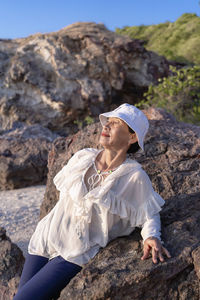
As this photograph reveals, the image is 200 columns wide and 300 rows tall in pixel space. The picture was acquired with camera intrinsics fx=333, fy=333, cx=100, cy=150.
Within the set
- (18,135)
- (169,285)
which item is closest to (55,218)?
(169,285)

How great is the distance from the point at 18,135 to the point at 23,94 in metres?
3.78

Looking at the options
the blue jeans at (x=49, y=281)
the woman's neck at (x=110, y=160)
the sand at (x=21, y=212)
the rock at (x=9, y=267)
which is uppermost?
the woman's neck at (x=110, y=160)

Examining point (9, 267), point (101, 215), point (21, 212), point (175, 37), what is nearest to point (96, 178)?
point (101, 215)

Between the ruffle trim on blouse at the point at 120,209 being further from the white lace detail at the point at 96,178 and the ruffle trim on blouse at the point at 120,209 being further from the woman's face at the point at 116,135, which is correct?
the woman's face at the point at 116,135

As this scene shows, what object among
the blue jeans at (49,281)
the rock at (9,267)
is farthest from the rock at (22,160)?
the blue jeans at (49,281)

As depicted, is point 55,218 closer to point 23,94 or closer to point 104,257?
point 104,257

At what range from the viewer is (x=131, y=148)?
2092 mm

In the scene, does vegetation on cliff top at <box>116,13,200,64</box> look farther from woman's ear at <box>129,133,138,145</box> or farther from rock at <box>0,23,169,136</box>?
woman's ear at <box>129,133,138,145</box>

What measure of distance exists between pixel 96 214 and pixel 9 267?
87 centimetres

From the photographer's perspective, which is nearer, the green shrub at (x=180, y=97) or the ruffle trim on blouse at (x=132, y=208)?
the ruffle trim on blouse at (x=132, y=208)

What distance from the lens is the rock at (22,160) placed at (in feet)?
20.1

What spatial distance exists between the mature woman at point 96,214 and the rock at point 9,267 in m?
0.37

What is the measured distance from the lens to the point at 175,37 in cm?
2159

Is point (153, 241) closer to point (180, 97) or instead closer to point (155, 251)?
point (155, 251)
